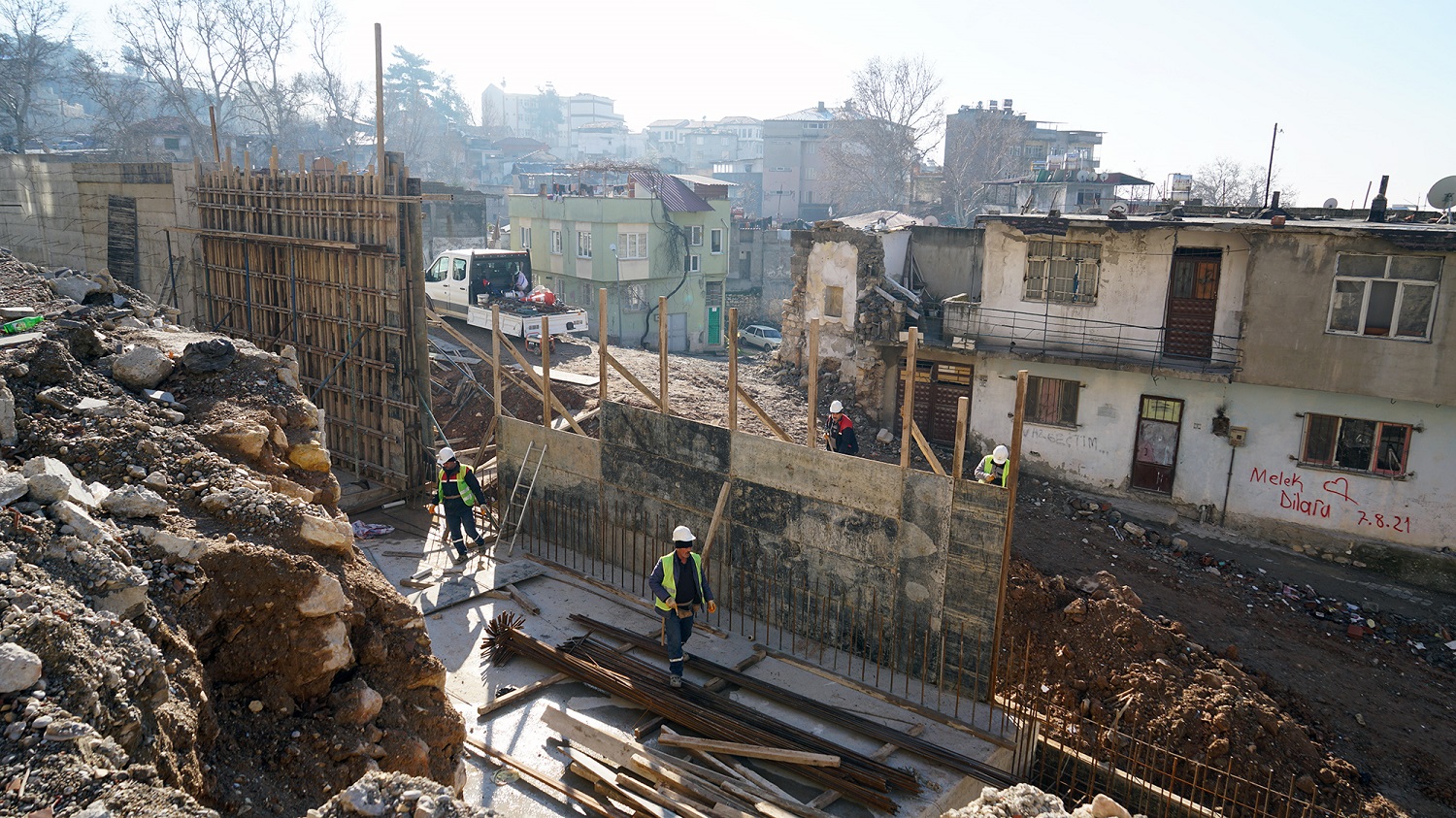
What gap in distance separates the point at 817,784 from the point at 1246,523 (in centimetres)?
1384

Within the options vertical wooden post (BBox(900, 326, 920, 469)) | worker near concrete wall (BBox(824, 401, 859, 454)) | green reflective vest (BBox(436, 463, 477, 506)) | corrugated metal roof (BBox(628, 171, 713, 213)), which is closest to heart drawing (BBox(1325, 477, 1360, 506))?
worker near concrete wall (BBox(824, 401, 859, 454))

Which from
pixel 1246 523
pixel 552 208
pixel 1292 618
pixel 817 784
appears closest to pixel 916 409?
pixel 1246 523

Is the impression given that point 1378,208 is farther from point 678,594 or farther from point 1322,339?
point 678,594

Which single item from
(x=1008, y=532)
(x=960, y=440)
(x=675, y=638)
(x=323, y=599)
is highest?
(x=960, y=440)

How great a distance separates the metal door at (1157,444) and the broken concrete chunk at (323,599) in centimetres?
1740

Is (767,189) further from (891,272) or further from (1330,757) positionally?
(1330,757)

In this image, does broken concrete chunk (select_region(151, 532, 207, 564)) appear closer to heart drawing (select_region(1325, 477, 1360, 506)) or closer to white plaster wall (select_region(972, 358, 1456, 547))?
white plaster wall (select_region(972, 358, 1456, 547))

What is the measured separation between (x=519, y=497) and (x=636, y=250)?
966 inches

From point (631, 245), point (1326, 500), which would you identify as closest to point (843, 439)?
point (1326, 500)

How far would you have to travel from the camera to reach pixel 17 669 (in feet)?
13.3

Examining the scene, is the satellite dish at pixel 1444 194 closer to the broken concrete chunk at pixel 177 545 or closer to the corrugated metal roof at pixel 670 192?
the broken concrete chunk at pixel 177 545

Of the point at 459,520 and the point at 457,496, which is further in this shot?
the point at 459,520

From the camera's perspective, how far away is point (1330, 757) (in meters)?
11.2

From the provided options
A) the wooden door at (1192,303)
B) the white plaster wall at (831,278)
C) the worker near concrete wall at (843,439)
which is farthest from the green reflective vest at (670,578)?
the white plaster wall at (831,278)
